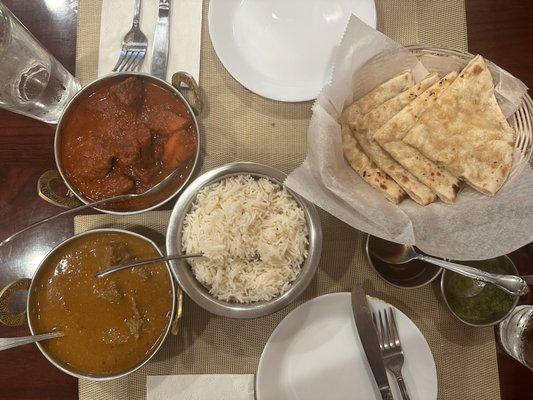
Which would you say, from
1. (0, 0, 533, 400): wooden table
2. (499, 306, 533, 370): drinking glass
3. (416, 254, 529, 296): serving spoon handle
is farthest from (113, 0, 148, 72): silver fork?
(499, 306, 533, 370): drinking glass

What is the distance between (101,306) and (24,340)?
26cm

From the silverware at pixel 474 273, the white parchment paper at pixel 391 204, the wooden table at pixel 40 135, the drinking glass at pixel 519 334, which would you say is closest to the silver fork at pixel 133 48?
the wooden table at pixel 40 135

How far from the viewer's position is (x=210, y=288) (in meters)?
1.63

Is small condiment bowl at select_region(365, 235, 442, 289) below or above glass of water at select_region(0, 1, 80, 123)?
below

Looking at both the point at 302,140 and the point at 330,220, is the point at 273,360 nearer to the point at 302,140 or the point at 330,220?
the point at 330,220

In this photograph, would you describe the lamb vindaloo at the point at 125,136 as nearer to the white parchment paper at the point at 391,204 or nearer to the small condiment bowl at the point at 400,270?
the white parchment paper at the point at 391,204

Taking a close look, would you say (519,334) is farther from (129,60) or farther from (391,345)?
(129,60)

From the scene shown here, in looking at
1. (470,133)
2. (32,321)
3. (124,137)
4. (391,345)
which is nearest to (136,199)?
(124,137)

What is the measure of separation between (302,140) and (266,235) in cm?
45

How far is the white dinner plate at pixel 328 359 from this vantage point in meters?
A: 1.68

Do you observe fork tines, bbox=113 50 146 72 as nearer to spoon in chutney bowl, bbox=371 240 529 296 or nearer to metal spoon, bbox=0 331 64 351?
metal spoon, bbox=0 331 64 351

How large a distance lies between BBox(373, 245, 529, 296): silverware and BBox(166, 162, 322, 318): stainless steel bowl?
360 millimetres

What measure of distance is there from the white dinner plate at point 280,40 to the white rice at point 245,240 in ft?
1.38

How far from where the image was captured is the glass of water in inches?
65.3
